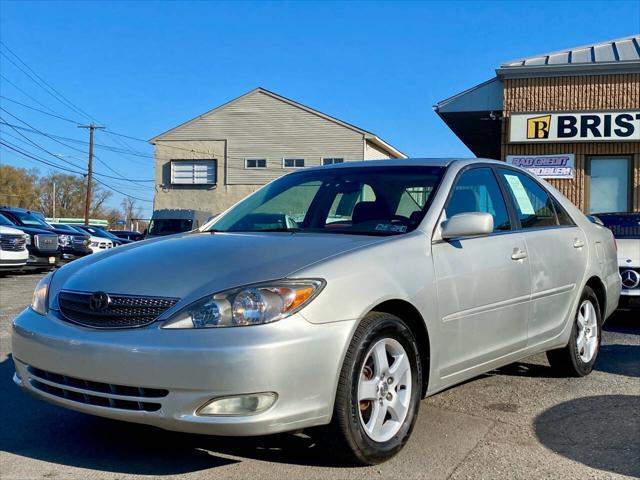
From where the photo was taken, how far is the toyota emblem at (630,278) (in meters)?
7.57

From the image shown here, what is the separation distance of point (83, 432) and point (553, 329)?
10.7 ft

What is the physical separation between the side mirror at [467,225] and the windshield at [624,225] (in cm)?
507

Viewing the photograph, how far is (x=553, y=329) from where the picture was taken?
4.91m

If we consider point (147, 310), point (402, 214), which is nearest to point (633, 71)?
point (402, 214)

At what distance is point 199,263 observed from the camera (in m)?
3.39

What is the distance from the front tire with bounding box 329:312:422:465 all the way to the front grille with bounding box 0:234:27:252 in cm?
1324

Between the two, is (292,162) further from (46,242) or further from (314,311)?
(314,311)

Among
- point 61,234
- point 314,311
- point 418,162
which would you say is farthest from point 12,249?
point 314,311

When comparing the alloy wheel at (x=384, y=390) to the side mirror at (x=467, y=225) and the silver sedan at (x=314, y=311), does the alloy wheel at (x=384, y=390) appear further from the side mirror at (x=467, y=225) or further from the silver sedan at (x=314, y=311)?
the side mirror at (x=467, y=225)

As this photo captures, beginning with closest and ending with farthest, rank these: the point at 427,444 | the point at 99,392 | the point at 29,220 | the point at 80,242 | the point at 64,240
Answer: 1. the point at 99,392
2. the point at 427,444
3. the point at 29,220
4. the point at 64,240
5. the point at 80,242

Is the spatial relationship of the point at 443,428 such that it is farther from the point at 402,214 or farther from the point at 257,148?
the point at 257,148

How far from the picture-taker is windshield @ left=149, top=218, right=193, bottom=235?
1961 cm

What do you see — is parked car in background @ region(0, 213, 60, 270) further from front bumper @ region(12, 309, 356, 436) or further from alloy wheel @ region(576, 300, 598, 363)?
front bumper @ region(12, 309, 356, 436)

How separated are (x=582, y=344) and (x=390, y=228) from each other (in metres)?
2.39
